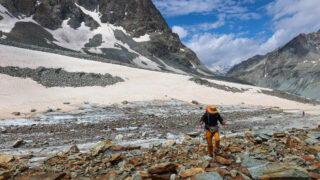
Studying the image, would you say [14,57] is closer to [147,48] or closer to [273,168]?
[273,168]

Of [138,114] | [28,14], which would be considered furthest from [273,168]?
[28,14]

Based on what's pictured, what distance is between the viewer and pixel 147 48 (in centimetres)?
13988

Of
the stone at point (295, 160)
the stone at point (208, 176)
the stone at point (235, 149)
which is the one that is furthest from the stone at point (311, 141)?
the stone at point (208, 176)

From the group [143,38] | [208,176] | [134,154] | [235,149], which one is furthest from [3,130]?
[143,38]

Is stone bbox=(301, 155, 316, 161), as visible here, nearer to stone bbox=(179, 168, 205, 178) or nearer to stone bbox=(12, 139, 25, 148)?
stone bbox=(179, 168, 205, 178)

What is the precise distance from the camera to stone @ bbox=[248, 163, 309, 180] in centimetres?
435

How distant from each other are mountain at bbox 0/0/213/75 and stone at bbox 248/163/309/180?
3391 inches

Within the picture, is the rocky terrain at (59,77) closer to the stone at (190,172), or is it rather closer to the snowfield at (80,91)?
the snowfield at (80,91)

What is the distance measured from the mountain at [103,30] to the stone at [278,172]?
86136mm

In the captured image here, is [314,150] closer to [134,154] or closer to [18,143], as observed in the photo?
[134,154]

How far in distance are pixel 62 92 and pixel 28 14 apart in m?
127

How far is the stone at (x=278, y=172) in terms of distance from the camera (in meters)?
4.35

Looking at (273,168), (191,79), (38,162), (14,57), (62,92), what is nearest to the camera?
(273,168)

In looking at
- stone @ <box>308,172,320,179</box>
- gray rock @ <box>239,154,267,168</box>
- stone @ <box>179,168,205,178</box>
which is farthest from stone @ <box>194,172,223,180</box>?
stone @ <box>308,172,320,179</box>
